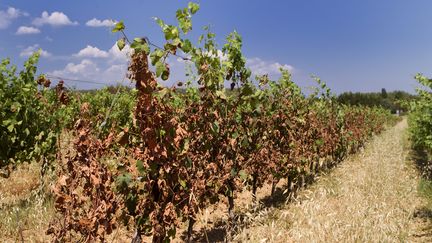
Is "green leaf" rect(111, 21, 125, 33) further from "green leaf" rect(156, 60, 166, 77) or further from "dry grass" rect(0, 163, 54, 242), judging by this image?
"dry grass" rect(0, 163, 54, 242)

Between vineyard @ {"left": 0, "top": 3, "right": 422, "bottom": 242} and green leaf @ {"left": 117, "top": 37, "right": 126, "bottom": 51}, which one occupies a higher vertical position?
green leaf @ {"left": 117, "top": 37, "right": 126, "bottom": 51}

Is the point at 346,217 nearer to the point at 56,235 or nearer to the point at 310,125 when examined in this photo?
the point at 56,235

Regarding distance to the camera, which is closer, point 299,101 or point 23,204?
point 23,204

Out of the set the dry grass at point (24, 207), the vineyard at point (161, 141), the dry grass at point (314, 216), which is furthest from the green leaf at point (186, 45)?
the dry grass at point (24, 207)

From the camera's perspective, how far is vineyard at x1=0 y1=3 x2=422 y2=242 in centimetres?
312

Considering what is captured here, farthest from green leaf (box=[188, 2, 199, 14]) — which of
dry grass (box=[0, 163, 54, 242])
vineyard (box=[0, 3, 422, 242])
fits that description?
dry grass (box=[0, 163, 54, 242])

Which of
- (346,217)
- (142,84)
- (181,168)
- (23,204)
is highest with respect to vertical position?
(142,84)

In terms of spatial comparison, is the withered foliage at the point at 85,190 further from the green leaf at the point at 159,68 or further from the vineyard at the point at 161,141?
the green leaf at the point at 159,68

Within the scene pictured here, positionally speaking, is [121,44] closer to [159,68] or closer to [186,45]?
[159,68]

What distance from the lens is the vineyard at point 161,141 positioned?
10.2 feet

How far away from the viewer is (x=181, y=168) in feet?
13.0

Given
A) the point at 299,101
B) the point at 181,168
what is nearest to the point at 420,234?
the point at 299,101

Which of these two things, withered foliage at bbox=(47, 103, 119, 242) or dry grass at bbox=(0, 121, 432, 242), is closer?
withered foliage at bbox=(47, 103, 119, 242)

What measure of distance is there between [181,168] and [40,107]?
16.3ft
